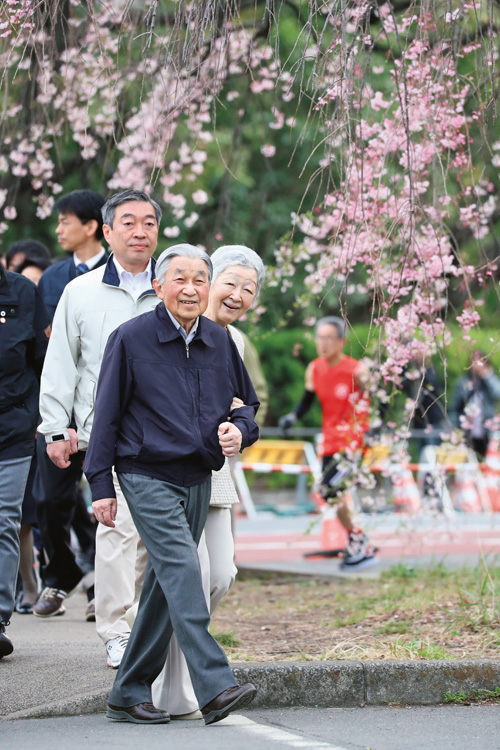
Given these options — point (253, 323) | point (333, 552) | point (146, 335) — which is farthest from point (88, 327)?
point (333, 552)

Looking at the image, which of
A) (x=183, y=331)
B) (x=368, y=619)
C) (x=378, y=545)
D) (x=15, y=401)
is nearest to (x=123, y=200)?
(x=15, y=401)

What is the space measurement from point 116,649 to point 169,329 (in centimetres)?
149

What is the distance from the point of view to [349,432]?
928cm

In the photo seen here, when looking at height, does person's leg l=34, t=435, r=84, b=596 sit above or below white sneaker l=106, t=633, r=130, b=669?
above

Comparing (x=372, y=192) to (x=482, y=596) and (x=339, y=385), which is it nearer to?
(x=482, y=596)

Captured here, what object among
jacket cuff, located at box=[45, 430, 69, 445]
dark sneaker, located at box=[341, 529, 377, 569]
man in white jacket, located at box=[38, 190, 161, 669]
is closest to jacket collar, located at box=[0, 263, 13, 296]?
man in white jacket, located at box=[38, 190, 161, 669]

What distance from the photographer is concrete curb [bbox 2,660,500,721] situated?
5.03 meters

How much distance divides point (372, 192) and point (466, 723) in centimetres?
304

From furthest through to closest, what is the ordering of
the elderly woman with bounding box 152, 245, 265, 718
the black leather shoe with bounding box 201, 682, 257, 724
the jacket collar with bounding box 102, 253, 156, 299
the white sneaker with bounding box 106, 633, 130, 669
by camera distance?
1. the jacket collar with bounding box 102, 253, 156, 299
2. the white sneaker with bounding box 106, 633, 130, 669
3. the elderly woman with bounding box 152, 245, 265, 718
4. the black leather shoe with bounding box 201, 682, 257, 724

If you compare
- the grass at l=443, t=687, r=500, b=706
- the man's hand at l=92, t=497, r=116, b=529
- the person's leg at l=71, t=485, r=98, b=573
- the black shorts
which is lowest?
the grass at l=443, t=687, r=500, b=706

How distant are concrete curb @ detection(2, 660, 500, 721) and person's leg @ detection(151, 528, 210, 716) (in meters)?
0.37

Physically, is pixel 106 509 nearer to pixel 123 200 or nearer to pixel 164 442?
pixel 164 442

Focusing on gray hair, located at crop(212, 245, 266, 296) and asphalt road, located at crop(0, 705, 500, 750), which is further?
gray hair, located at crop(212, 245, 266, 296)

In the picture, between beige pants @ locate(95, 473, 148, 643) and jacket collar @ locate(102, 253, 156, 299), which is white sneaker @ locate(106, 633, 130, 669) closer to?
beige pants @ locate(95, 473, 148, 643)
